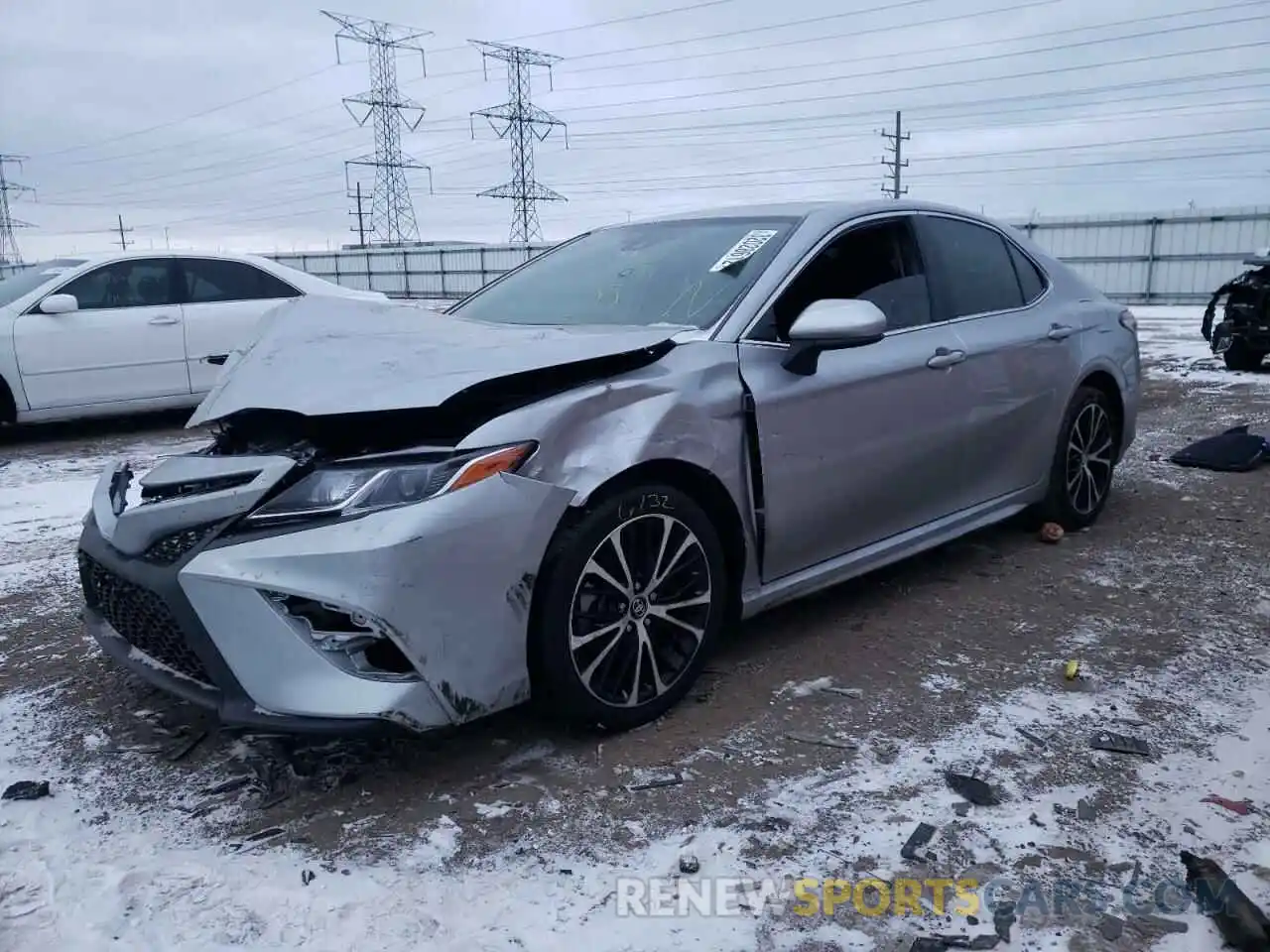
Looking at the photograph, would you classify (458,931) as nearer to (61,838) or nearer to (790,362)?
(61,838)

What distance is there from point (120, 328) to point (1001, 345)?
6801mm

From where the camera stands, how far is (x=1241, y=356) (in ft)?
36.5

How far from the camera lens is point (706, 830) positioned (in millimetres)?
2551

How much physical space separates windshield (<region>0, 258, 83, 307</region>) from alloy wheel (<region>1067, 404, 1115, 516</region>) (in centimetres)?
743

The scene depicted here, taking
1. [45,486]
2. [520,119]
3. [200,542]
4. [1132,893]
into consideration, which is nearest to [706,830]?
[1132,893]

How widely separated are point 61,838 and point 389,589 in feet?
3.40

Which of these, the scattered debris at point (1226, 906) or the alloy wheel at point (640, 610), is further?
the alloy wheel at point (640, 610)

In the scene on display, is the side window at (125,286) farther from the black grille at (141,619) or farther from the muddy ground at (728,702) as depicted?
the black grille at (141,619)

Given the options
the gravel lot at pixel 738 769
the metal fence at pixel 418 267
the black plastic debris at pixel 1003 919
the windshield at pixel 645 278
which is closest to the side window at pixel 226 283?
the gravel lot at pixel 738 769

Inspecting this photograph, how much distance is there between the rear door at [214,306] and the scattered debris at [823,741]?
6.73m

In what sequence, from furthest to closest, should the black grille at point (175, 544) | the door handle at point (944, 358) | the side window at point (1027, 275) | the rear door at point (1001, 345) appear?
the side window at point (1027, 275)
the rear door at point (1001, 345)
the door handle at point (944, 358)
the black grille at point (175, 544)

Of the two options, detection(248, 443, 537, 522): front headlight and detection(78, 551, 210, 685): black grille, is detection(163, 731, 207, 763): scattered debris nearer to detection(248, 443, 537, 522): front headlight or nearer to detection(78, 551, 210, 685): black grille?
detection(78, 551, 210, 685): black grille

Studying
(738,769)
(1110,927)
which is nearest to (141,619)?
A: (738,769)

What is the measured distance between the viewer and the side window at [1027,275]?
4.71 m
